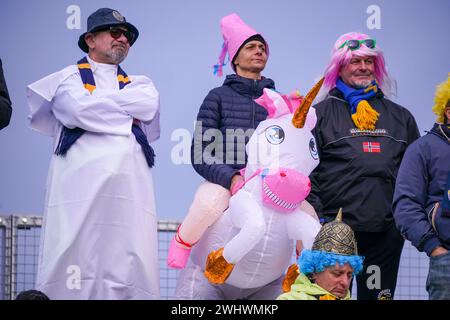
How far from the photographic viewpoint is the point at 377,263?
7.25m

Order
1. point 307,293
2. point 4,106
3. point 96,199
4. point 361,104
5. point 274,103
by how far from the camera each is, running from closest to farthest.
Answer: point 307,293
point 4,106
point 96,199
point 274,103
point 361,104

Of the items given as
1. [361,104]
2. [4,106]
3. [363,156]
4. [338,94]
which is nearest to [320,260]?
[363,156]

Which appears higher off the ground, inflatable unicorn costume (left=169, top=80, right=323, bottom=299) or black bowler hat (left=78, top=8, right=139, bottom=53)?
black bowler hat (left=78, top=8, right=139, bottom=53)

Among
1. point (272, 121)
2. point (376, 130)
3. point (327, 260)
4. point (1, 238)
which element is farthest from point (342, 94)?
point (1, 238)

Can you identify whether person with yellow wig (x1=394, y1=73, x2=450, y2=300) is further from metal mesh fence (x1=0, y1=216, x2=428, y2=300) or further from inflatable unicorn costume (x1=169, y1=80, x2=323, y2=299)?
metal mesh fence (x1=0, y1=216, x2=428, y2=300)

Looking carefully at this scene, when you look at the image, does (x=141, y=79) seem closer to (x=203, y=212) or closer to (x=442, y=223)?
(x=203, y=212)

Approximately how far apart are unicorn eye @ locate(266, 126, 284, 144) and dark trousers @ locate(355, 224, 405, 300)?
772 mm

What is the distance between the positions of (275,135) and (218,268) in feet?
2.50

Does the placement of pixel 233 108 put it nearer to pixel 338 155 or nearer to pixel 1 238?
pixel 338 155

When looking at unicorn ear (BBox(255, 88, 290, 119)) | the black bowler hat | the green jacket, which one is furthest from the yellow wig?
the black bowler hat

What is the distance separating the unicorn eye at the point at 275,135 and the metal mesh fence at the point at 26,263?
128 centimetres

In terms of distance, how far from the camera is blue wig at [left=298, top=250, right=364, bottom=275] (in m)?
6.22

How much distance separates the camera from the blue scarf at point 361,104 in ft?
24.2

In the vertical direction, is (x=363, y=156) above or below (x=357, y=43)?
below
